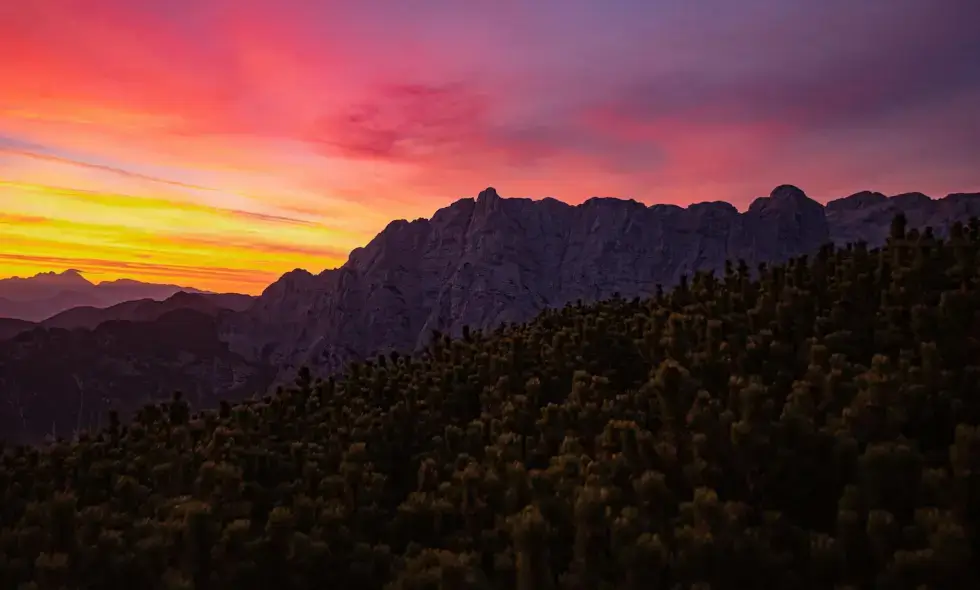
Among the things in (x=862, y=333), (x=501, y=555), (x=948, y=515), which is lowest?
(x=501, y=555)

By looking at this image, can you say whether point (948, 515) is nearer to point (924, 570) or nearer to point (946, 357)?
point (924, 570)

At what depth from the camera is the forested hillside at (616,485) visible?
766 centimetres

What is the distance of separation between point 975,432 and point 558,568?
6.07m

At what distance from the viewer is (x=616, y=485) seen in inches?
396

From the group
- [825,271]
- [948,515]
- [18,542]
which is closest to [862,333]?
[825,271]

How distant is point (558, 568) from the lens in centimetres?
917

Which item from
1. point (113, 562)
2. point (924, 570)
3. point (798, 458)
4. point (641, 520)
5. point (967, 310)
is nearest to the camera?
point (924, 570)

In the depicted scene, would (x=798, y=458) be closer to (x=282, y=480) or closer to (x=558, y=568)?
(x=558, y=568)

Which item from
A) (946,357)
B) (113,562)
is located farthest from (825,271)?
(113,562)

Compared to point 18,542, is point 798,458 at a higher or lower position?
higher

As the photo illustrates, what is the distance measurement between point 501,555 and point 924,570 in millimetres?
4977

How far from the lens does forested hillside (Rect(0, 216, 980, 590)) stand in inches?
302

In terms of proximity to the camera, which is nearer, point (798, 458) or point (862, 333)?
point (798, 458)

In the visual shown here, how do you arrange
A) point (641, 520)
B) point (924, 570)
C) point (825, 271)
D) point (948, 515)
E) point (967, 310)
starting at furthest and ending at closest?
point (825, 271)
point (967, 310)
point (641, 520)
point (948, 515)
point (924, 570)
